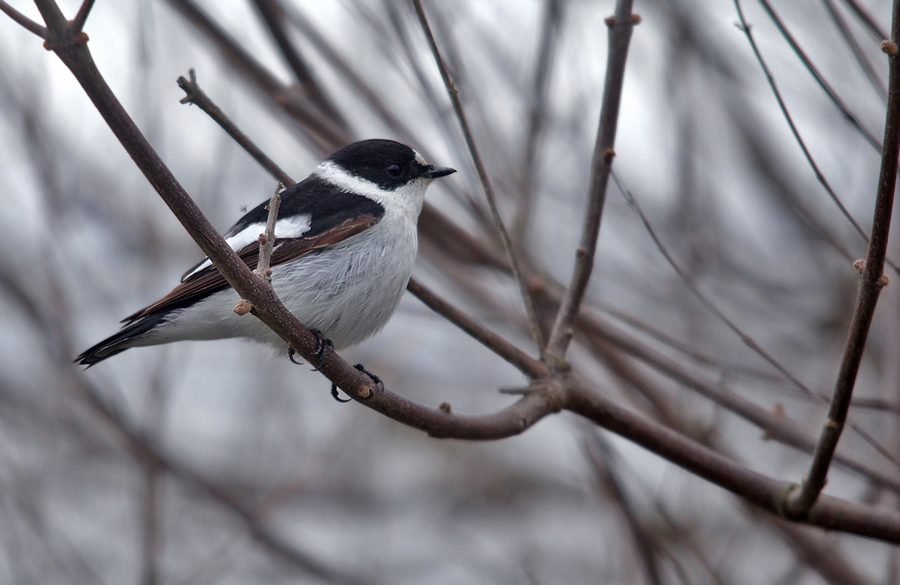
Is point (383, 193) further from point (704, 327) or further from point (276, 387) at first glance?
point (276, 387)

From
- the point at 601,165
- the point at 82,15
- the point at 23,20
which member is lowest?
the point at 601,165

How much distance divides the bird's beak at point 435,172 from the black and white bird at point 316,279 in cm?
22

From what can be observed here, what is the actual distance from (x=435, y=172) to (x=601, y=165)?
1232 millimetres

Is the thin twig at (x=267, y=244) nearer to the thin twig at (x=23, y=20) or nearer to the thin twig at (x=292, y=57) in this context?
the thin twig at (x=23, y=20)

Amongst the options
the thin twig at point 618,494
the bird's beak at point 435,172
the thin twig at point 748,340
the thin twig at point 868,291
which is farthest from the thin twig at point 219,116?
the thin twig at point 868,291

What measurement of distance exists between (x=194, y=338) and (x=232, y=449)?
13.8ft

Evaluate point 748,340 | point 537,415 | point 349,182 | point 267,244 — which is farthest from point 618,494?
point 349,182

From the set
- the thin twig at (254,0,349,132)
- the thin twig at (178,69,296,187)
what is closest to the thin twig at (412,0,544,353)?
the thin twig at (178,69,296,187)

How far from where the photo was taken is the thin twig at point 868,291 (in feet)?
6.10

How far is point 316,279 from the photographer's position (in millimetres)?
3406

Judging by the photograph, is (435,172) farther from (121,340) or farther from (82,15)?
(82,15)

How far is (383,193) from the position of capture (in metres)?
3.94

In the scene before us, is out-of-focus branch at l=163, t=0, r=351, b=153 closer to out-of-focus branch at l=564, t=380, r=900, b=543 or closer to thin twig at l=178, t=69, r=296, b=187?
thin twig at l=178, t=69, r=296, b=187

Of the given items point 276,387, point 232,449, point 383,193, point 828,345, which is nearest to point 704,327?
point 828,345
